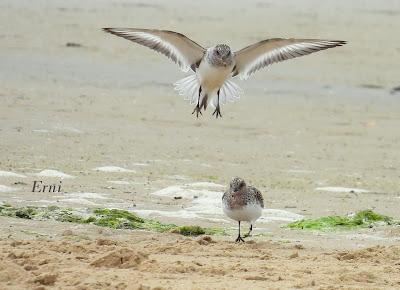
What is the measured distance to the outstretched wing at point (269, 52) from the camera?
11.5m

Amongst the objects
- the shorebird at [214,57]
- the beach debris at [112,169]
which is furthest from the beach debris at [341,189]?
the beach debris at [112,169]

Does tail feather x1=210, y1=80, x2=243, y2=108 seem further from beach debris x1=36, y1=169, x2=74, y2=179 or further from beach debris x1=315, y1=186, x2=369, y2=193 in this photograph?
beach debris x1=36, y1=169, x2=74, y2=179

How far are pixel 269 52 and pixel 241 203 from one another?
3.53m

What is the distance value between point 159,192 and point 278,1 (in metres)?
19.9

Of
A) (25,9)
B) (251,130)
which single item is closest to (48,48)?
(25,9)

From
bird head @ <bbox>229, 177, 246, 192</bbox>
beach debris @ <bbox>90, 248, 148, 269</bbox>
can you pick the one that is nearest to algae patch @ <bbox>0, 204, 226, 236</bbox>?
bird head @ <bbox>229, 177, 246, 192</bbox>

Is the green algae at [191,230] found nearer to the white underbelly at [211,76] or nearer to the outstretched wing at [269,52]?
the white underbelly at [211,76]

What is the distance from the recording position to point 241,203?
8609mm

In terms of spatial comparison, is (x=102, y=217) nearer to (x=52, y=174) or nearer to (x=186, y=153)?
(x=52, y=174)

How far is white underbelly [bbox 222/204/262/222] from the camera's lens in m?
8.62

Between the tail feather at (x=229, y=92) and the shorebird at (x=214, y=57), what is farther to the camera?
the tail feather at (x=229, y=92)

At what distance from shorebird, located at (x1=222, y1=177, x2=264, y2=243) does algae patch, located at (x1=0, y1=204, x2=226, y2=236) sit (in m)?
0.29

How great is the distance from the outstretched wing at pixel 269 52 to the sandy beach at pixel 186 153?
3.91 feet

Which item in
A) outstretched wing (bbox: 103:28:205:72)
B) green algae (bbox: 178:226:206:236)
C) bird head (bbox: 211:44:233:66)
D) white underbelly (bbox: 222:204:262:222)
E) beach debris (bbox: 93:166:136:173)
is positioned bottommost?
green algae (bbox: 178:226:206:236)
